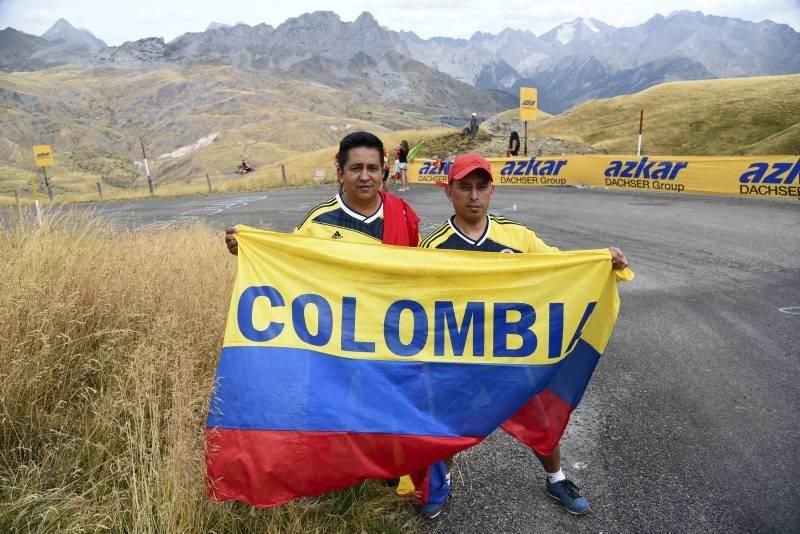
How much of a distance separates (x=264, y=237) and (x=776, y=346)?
5.31m

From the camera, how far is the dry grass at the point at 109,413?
2.59 m

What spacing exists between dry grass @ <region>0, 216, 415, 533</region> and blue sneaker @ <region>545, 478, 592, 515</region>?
913 mm

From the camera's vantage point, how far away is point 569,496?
317 cm

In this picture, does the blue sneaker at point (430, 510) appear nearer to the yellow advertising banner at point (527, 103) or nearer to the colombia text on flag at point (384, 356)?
the colombia text on flag at point (384, 356)

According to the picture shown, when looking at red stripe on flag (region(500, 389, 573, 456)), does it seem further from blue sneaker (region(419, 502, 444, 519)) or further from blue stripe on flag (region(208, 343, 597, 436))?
blue sneaker (region(419, 502, 444, 519))

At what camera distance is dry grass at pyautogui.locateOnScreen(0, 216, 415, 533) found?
2.59 m

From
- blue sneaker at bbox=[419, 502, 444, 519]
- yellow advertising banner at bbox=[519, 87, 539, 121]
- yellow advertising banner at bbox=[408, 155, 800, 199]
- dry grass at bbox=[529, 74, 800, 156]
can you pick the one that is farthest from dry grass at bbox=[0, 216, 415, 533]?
dry grass at bbox=[529, 74, 800, 156]

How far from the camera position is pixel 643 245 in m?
10.3

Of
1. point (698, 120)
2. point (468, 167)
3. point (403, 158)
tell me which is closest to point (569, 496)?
point (468, 167)

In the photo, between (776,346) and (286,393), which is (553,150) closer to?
(776,346)

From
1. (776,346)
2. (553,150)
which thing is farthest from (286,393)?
(553,150)

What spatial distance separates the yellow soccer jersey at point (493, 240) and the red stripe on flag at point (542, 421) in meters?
0.90

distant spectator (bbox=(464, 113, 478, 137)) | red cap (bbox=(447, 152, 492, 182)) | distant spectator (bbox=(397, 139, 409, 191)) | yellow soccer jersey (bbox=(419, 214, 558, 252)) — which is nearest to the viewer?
red cap (bbox=(447, 152, 492, 182))

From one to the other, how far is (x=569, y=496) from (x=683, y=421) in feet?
4.96
